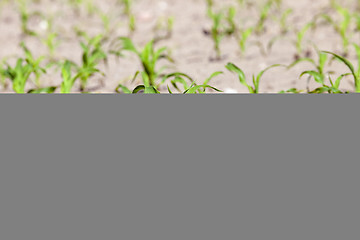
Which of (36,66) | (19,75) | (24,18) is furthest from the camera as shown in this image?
(24,18)

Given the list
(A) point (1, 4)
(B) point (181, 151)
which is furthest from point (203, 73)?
(A) point (1, 4)

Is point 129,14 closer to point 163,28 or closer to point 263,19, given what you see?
point 163,28

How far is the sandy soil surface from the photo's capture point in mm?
2777

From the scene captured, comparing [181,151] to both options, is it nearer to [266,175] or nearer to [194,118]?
[194,118]

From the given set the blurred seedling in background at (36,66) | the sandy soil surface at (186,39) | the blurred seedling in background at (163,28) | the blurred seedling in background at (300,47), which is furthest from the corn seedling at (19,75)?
the blurred seedling in background at (300,47)

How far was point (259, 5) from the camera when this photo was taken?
3670mm

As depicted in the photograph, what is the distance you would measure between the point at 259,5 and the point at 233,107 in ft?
6.68

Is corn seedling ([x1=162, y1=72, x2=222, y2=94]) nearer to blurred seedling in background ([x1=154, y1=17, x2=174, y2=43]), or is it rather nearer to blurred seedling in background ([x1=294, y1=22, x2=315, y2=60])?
blurred seedling in background ([x1=294, y1=22, x2=315, y2=60])

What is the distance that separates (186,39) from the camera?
3.34 m

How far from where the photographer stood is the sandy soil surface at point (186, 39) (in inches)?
109

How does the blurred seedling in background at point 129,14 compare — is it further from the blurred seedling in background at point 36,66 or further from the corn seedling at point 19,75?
the corn seedling at point 19,75

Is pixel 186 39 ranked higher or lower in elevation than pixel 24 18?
lower

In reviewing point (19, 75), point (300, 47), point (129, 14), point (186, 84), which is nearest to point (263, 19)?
point (300, 47)

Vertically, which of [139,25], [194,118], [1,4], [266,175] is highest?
[1,4]
